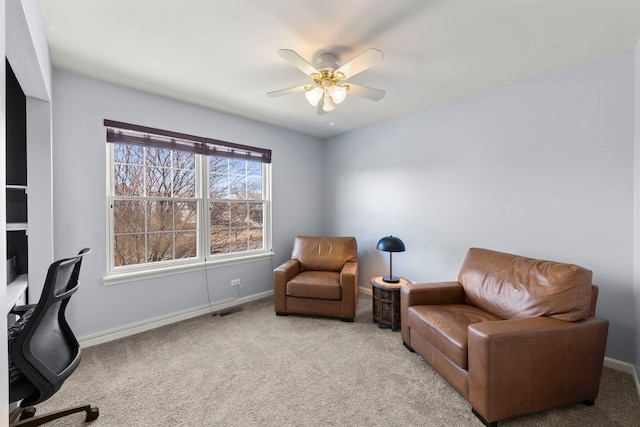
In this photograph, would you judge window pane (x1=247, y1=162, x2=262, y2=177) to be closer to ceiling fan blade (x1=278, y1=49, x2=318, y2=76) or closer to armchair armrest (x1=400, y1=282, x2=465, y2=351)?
ceiling fan blade (x1=278, y1=49, x2=318, y2=76)

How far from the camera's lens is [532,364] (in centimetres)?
162

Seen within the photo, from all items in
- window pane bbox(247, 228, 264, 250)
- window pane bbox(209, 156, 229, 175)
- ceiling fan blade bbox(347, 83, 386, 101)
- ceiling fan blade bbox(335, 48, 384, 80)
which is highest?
ceiling fan blade bbox(335, 48, 384, 80)

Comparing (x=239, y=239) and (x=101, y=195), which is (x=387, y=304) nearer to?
(x=239, y=239)

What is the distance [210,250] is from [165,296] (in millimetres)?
702

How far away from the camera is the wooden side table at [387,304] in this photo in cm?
288

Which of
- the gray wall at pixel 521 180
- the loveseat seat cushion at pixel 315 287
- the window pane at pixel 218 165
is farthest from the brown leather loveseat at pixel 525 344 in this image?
the window pane at pixel 218 165

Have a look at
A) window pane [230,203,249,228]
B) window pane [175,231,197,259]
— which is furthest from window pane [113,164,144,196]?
window pane [230,203,249,228]

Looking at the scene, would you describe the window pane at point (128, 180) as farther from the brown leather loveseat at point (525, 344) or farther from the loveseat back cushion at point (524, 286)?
the loveseat back cushion at point (524, 286)

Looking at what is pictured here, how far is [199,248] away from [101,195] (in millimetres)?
1137

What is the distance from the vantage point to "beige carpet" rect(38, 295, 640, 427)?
170 centimetres

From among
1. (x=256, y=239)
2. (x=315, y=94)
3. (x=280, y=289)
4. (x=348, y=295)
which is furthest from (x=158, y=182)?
(x=348, y=295)

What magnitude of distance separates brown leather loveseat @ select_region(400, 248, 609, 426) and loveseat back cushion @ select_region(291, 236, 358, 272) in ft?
5.18

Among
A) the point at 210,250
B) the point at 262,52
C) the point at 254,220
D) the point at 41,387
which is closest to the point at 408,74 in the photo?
the point at 262,52

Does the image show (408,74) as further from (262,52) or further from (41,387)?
(41,387)
